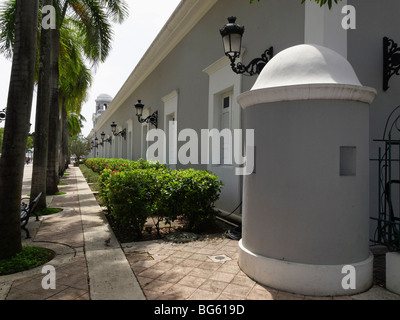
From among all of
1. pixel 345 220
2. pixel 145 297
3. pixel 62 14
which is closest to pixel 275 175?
pixel 345 220

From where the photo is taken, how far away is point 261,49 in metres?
5.79

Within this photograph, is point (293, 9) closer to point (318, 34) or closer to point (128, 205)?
point (318, 34)

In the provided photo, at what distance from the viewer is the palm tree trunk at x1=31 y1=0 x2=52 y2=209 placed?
25.0 ft

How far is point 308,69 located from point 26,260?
435cm

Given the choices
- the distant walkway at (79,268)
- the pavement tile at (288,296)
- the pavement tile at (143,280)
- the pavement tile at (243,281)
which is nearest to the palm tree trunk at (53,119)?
the distant walkway at (79,268)

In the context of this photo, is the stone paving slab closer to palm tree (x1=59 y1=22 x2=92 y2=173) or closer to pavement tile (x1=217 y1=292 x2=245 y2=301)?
pavement tile (x1=217 y1=292 x2=245 y2=301)

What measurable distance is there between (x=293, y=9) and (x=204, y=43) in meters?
3.95

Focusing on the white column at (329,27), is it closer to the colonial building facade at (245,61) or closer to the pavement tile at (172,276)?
the colonial building facade at (245,61)

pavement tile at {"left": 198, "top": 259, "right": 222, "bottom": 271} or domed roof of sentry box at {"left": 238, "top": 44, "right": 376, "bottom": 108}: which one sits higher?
domed roof of sentry box at {"left": 238, "top": 44, "right": 376, "bottom": 108}

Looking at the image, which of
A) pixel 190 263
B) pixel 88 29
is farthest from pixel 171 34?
pixel 190 263

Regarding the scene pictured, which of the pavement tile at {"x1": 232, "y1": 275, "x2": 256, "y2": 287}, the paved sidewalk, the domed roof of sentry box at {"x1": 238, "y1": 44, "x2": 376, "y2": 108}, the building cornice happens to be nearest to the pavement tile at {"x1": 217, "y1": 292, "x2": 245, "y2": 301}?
the paved sidewalk

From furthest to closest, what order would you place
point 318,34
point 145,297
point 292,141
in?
point 318,34
point 292,141
point 145,297

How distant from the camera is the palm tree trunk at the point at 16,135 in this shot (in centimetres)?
387

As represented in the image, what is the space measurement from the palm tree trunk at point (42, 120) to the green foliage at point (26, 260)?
3.81 metres
